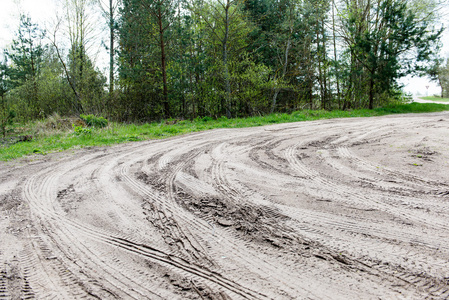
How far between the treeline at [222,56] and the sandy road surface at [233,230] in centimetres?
1084

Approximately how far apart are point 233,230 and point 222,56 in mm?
13848

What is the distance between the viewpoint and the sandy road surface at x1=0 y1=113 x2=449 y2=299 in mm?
1697

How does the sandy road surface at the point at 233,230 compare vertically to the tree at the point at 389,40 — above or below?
below

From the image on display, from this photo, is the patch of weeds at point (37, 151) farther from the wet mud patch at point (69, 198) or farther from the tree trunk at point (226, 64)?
the tree trunk at point (226, 64)

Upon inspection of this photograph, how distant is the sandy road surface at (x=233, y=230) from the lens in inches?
66.8

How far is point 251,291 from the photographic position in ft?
5.36

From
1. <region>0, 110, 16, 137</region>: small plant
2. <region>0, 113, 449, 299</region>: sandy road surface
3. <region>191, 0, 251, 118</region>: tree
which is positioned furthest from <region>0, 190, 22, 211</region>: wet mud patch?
<region>191, 0, 251, 118</region>: tree

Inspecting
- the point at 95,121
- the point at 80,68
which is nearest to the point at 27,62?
the point at 80,68

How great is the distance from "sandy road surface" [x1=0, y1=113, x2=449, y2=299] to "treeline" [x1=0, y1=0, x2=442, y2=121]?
10.8m

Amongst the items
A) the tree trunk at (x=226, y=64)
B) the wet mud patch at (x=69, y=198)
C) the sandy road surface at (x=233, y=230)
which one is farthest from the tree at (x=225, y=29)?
the wet mud patch at (x=69, y=198)

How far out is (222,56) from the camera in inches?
582

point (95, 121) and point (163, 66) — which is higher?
point (163, 66)

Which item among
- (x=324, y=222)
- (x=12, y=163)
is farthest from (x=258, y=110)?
(x=324, y=222)

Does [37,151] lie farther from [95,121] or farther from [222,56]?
[222,56]
